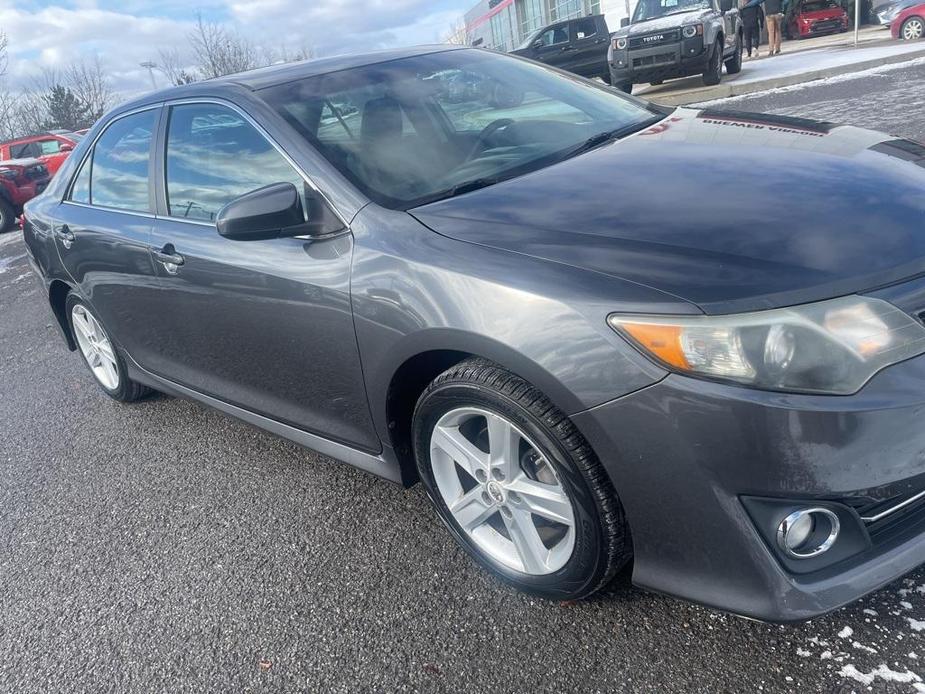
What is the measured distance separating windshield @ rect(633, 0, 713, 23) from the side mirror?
42.3 feet

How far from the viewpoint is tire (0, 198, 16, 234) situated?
45.9 feet

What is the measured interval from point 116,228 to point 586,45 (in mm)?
16335

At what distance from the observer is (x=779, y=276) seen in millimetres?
1705

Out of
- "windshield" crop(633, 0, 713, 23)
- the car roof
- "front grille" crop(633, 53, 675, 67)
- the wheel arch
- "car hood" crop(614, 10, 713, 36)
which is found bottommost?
the wheel arch

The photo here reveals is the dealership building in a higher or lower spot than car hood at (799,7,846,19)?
higher

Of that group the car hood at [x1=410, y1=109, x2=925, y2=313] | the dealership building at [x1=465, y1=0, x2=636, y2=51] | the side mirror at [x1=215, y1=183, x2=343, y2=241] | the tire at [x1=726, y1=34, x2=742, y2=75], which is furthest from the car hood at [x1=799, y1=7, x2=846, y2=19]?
the side mirror at [x1=215, y1=183, x2=343, y2=241]

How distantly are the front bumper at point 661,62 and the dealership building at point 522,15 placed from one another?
15703 millimetres

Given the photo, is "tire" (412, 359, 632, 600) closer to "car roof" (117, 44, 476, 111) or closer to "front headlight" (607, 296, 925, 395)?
"front headlight" (607, 296, 925, 395)

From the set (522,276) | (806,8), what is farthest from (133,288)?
(806,8)

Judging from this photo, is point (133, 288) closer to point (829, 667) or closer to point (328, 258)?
point (328, 258)

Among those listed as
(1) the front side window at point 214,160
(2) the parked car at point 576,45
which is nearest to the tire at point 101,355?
(1) the front side window at point 214,160

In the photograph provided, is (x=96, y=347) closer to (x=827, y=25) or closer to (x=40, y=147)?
(x=40, y=147)

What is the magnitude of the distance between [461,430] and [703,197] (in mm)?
933

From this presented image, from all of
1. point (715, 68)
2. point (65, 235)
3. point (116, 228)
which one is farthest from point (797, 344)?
point (715, 68)
